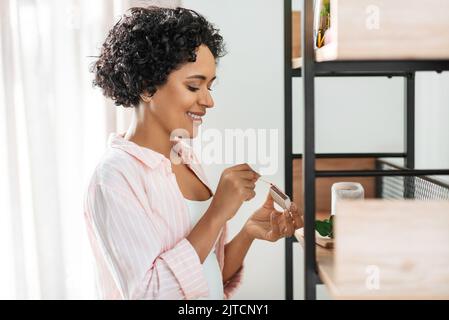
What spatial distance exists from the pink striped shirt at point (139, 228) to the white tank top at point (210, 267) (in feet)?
0.25

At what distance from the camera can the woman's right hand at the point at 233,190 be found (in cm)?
126

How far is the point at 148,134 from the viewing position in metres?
1.31

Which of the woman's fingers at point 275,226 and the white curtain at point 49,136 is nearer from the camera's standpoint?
the woman's fingers at point 275,226

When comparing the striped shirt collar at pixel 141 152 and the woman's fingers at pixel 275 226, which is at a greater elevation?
the striped shirt collar at pixel 141 152

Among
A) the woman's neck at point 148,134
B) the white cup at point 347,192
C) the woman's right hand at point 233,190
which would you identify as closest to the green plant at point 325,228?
the white cup at point 347,192

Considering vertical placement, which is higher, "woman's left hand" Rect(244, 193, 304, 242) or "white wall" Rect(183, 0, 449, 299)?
"white wall" Rect(183, 0, 449, 299)

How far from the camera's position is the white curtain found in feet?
5.78

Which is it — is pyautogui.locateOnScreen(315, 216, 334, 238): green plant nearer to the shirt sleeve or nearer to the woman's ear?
the shirt sleeve

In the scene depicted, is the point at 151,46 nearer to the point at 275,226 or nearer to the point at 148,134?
the point at 148,134

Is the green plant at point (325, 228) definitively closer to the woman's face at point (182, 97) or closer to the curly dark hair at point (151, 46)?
the woman's face at point (182, 97)

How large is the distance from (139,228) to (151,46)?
0.43 meters
